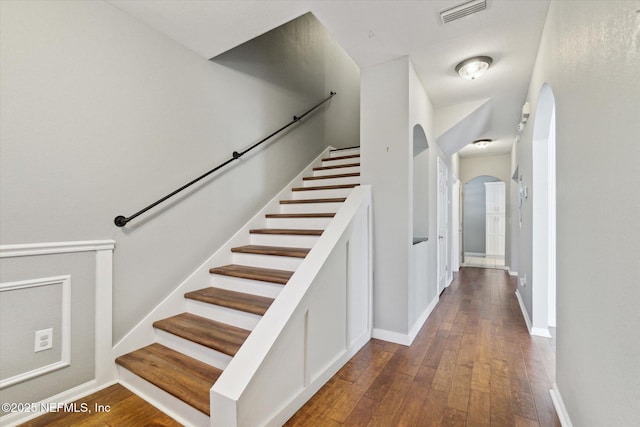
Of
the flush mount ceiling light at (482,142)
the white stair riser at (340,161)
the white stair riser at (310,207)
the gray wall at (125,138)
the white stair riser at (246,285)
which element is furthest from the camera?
the flush mount ceiling light at (482,142)

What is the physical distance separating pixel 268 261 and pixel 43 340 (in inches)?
59.0

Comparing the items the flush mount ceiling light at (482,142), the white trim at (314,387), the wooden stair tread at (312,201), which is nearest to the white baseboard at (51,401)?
the white trim at (314,387)

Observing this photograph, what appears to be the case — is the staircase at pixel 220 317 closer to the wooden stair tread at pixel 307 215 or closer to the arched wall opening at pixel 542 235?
the wooden stair tread at pixel 307 215

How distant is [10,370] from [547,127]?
14.4 feet

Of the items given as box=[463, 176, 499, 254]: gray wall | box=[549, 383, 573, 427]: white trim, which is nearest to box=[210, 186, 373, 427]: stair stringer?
box=[549, 383, 573, 427]: white trim

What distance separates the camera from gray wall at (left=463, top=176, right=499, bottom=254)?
26.9 ft

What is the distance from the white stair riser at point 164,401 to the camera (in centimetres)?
150

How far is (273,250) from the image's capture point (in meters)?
2.64

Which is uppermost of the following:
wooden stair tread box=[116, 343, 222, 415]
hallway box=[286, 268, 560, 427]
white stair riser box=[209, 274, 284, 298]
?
white stair riser box=[209, 274, 284, 298]

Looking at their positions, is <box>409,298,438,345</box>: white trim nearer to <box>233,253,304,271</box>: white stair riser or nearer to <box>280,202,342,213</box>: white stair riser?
<box>233,253,304,271</box>: white stair riser

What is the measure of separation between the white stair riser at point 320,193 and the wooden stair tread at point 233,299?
153 cm

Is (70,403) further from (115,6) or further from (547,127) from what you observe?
(547,127)

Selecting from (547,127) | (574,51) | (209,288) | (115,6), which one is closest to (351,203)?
(209,288)

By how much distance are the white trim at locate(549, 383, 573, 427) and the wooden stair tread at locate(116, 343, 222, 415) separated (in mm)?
1903
